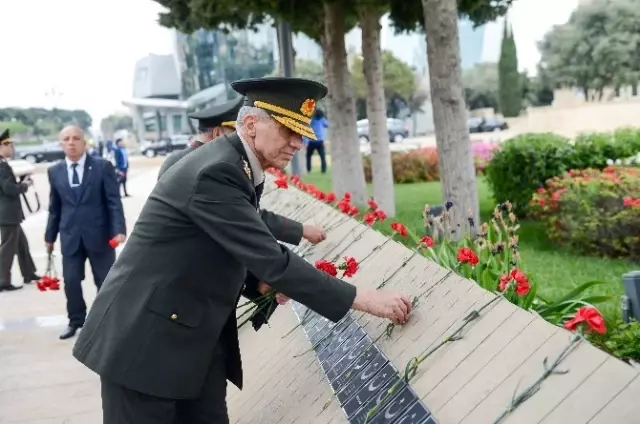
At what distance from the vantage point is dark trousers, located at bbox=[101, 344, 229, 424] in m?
2.29

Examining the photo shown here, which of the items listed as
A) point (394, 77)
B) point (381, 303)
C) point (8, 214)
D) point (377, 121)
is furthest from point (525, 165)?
point (394, 77)

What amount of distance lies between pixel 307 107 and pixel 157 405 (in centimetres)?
106

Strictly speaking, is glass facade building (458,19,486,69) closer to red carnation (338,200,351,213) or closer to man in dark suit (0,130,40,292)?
man in dark suit (0,130,40,292)

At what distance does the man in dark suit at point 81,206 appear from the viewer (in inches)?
219

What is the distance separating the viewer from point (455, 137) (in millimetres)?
7223

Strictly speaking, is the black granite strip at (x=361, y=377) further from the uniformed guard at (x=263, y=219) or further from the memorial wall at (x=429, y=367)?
the uniformed guard at (x=263, y=219)

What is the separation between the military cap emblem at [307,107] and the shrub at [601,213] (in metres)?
4.80

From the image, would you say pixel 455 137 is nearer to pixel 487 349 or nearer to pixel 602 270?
pixel 602 270

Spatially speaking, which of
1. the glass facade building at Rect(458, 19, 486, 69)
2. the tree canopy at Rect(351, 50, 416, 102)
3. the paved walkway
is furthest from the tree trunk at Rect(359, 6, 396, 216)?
the glass facade building at Rect(458, 19, 486, 69)

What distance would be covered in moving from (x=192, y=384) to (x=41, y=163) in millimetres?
42585

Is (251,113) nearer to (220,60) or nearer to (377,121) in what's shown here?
(377,121)

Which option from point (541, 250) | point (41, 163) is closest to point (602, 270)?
point (541, 250)

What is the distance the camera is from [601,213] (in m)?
6.65

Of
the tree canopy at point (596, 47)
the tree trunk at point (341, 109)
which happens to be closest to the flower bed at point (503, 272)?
the tree trunk at point (341, 109)
